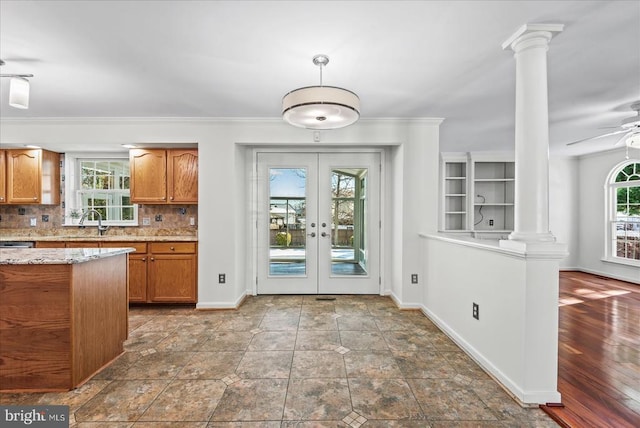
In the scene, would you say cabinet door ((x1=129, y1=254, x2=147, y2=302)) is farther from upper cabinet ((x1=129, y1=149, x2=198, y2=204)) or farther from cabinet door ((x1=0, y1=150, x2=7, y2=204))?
cabinet door ((x1=0, y1=150, x2=7, y2=204))

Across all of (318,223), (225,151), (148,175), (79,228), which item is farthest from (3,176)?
(318,223)

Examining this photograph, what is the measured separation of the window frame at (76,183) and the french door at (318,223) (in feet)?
6.59

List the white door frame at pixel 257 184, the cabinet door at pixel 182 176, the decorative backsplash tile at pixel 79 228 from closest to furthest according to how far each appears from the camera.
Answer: the cabinet door at pixel 182 176, the white door frame at pixel 257 184, the decorative backsplash tile at pixel 79 228

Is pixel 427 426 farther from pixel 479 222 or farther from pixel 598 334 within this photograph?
pixel 479 222

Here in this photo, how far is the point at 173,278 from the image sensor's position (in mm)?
3855

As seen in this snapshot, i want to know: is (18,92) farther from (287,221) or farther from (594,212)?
(594,212)

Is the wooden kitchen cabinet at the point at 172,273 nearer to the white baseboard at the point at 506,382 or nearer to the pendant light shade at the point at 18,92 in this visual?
the pendant light shade at the point at 18,92

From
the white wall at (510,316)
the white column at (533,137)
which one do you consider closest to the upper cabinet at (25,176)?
the white wall at (510,316)

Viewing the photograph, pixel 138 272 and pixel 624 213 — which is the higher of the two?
pixel 624 213

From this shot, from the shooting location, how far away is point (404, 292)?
380 centimetres

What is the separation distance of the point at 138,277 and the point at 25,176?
2.13 meters

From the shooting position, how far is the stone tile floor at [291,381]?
181 centimetres

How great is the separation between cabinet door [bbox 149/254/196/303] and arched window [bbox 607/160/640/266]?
23.4ft

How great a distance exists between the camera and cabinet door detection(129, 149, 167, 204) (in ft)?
13.2
